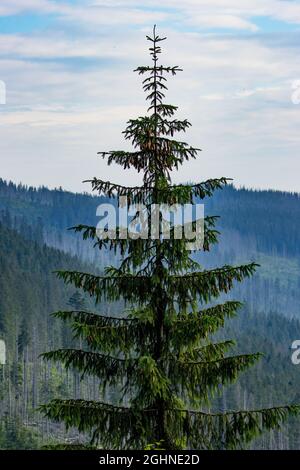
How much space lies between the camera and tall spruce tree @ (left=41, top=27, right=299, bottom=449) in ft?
70.4

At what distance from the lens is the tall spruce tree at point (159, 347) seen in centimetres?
2145

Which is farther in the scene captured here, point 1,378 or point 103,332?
point 1,378

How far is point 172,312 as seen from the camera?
2208 cm

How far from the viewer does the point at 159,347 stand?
2219 centimetres

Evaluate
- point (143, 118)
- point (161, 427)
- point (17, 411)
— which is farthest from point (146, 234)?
point (17, 411)

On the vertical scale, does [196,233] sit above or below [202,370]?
above

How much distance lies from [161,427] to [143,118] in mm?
6799
